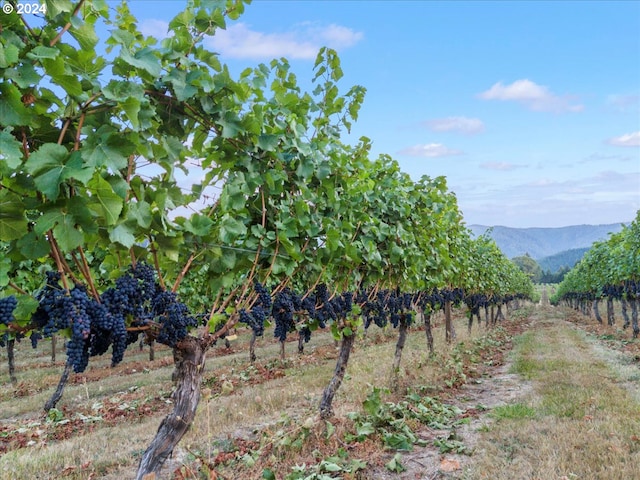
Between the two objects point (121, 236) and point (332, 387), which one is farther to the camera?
point (332, 387)

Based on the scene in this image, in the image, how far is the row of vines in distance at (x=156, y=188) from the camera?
2361mm

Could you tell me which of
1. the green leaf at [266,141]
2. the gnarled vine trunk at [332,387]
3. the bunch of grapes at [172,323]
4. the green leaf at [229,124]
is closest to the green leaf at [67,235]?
the bunch of grapes at [172,323]

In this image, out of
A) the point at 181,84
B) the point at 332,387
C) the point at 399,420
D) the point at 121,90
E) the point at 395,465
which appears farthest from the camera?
the point at 332,387

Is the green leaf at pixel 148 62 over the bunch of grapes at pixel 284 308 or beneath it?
over

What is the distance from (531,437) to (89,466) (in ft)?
22.5

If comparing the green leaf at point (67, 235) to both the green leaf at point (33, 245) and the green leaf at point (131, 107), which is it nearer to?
the green leaf at point (33, 245)

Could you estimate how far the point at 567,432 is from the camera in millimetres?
6809

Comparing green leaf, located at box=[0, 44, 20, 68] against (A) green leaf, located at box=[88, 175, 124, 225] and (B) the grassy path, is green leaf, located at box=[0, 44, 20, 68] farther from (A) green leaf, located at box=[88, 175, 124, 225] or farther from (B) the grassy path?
(B) the grassy path

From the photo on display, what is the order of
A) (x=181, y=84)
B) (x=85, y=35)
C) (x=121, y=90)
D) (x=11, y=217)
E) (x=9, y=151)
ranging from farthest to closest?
(x=181, y=84), (x=121, y=90), (x=11, y=217), (x=85, y=35), (x=9, y=151)

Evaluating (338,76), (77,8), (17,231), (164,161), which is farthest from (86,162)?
(338,76)

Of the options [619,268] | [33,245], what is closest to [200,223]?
[33,245]

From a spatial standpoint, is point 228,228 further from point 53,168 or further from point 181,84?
point 53,168

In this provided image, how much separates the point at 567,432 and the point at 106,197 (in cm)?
740

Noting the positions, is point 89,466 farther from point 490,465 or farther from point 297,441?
point 490,465
